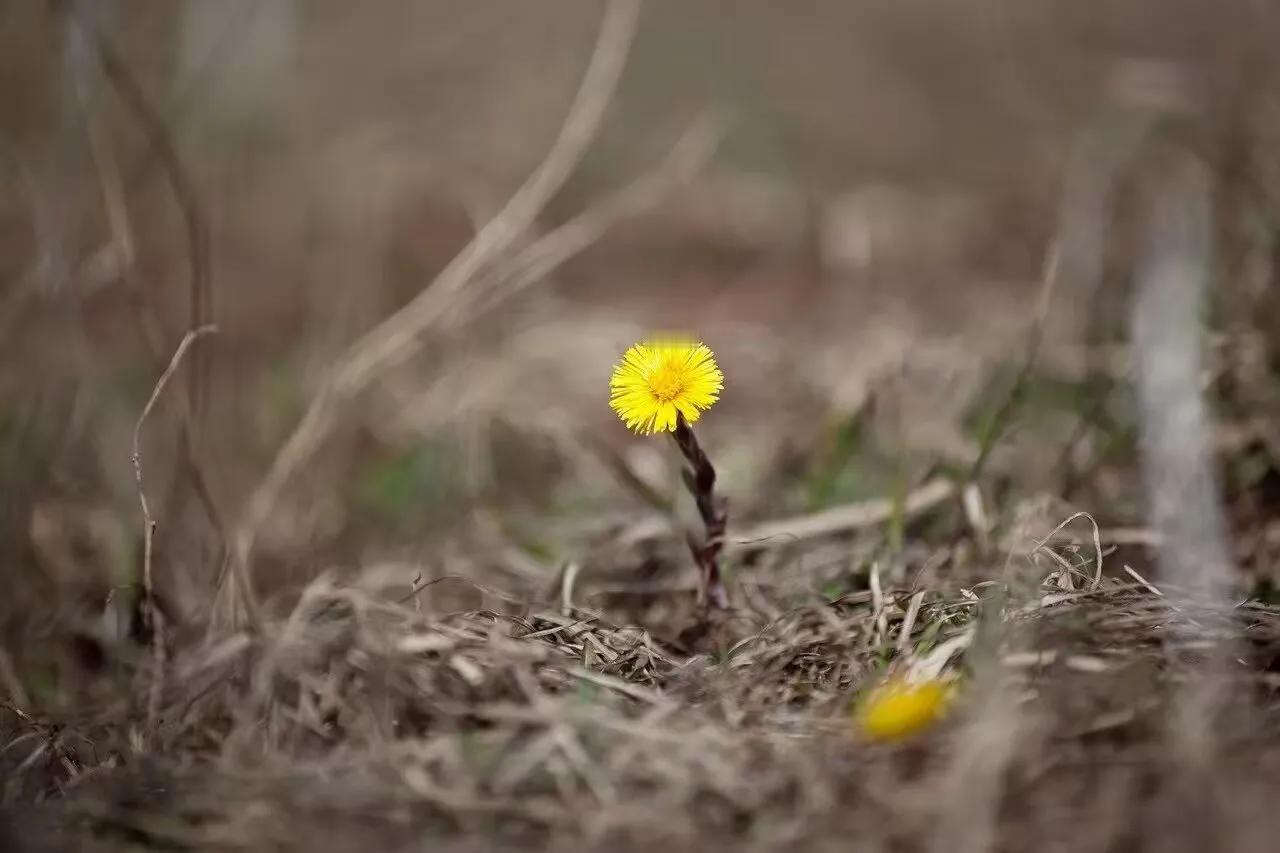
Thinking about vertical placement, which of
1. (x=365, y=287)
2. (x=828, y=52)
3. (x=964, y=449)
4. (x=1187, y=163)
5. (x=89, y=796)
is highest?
(x=828, y=52)

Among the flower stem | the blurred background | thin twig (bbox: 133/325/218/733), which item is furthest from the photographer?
the blurred background

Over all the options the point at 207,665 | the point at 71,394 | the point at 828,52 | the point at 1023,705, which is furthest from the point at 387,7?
the point at 1023,705

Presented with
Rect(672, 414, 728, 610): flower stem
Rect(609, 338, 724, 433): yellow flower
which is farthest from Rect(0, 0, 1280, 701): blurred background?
Rect(609, 338, 724, 433): yellow flower

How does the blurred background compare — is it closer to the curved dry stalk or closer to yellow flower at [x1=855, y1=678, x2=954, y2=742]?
the curved dry stalk

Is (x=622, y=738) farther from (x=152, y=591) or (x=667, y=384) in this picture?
(x=152, y=591)

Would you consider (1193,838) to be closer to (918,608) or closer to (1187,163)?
(918,608)

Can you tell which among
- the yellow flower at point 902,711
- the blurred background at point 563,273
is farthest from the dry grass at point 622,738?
the blurred background at point 563,273
